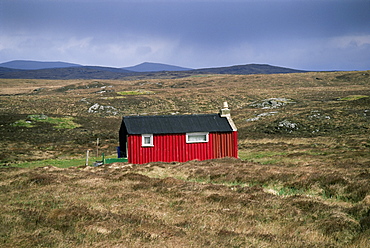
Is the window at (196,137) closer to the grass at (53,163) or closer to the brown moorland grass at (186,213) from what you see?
the grass at (53,163)

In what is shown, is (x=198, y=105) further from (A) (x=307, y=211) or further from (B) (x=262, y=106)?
(A) (x=307, y=211)

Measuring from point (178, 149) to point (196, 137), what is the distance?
6.89ft

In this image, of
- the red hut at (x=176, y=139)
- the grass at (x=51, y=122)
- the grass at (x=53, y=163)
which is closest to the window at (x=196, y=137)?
the red hut at (x=176, y=139)

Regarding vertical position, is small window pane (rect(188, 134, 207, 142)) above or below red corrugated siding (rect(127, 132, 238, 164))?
above

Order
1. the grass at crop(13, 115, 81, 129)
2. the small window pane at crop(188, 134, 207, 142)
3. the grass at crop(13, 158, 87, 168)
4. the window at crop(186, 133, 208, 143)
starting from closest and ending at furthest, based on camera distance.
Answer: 1. the window at crop(186, 133, 208, 143)
2. the small window pane at crop(188, 134, 207, 142)
3. the grass at crop(13, 158, 87, 168)
4. the grass at crop(13, 115, 81, 129)

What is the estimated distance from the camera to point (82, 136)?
58.5 meters

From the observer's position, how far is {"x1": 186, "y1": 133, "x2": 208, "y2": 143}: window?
3312cm

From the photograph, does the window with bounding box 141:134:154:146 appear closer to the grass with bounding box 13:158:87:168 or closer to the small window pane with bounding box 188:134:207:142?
the small window pane with bounding box 188:134:207:142

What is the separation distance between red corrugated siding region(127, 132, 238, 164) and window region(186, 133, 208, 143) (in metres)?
0.29

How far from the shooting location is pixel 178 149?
32969 millimetres

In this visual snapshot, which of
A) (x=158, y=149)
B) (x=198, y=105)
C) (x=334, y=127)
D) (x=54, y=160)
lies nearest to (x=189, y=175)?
(x=158, y=149)

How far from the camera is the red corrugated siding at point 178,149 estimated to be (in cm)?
3234

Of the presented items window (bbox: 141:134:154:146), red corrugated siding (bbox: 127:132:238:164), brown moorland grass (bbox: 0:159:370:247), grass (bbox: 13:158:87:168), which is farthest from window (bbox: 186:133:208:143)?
brown moorland grass (bbox: 0:159:370:247)

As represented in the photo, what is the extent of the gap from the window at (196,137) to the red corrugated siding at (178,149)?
29 centimetres
